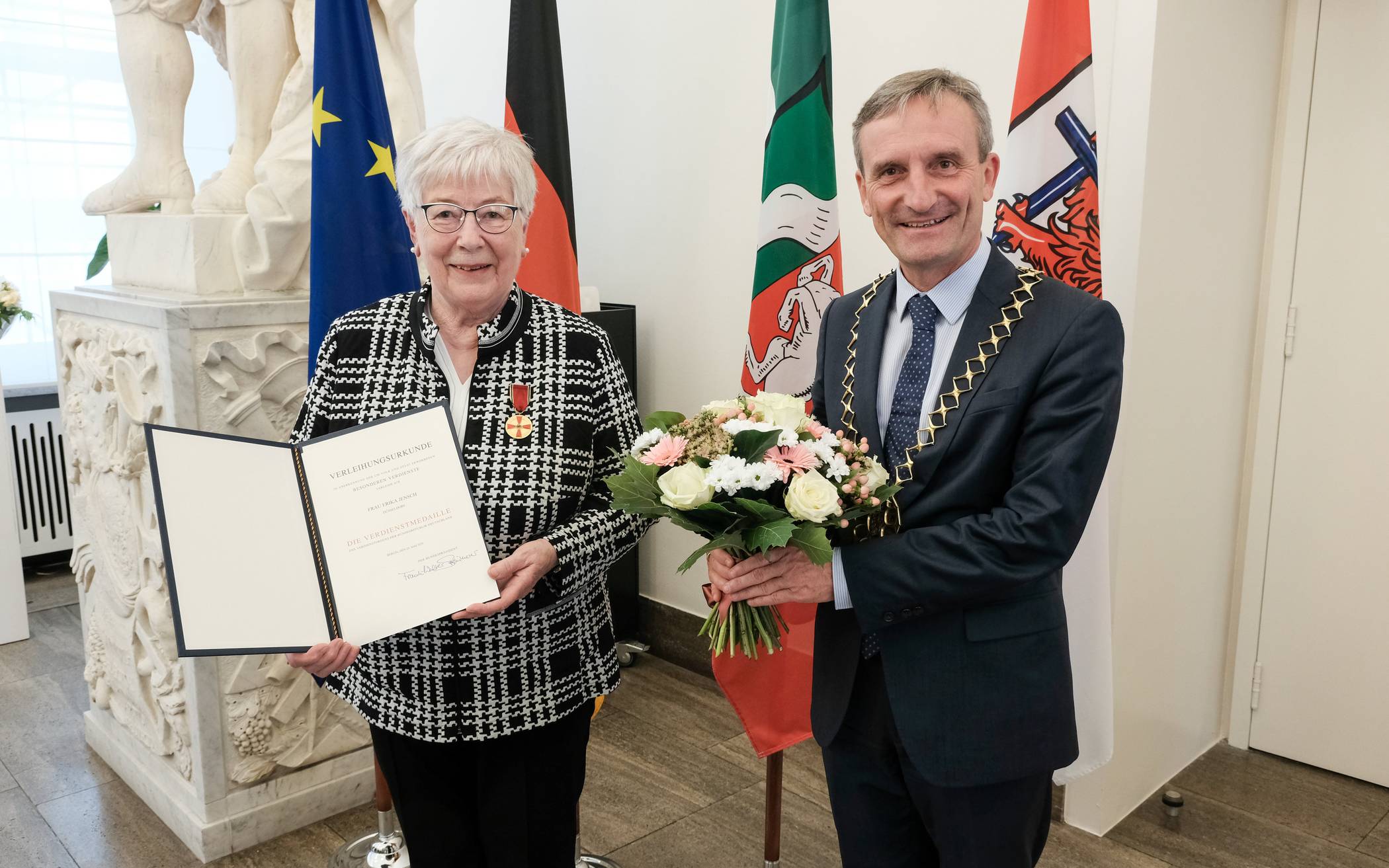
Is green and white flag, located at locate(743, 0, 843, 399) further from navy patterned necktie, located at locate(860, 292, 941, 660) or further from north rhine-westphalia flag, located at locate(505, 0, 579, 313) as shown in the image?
navy patterned necktie, located at locate(860, 292, 941, 660)

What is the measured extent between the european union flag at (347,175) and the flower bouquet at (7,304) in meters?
3.44

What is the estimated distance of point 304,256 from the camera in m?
2.83

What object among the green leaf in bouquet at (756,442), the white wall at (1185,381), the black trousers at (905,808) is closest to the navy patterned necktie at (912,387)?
the black trousers at (905,808)

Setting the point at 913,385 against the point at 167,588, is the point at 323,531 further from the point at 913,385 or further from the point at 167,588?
the point at 167,588

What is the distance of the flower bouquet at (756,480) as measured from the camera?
1.27 m

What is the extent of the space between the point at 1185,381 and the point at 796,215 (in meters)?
1.22

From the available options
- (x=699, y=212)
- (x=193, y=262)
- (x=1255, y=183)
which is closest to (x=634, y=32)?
(x=699, y=212)

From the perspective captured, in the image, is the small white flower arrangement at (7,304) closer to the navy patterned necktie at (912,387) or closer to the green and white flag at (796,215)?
the green and white flag at (796,215)

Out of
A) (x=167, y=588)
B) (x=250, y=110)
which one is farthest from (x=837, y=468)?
(x=250, y=110)

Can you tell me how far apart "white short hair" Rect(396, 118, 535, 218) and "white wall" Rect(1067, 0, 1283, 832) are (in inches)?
65.9

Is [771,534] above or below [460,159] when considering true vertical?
below

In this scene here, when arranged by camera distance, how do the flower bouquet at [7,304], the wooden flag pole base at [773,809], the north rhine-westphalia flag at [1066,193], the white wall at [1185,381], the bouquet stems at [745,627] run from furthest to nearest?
the flower bouquet at [7,304] → the white wall at [1185,381] → the wooden flag pole base at [773,809] → the north rhine-westphalia flag at [1066,193] → the bouquet stems at [745,627]

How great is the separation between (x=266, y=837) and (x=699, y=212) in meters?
2.55

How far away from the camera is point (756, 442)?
1341 millimetres
